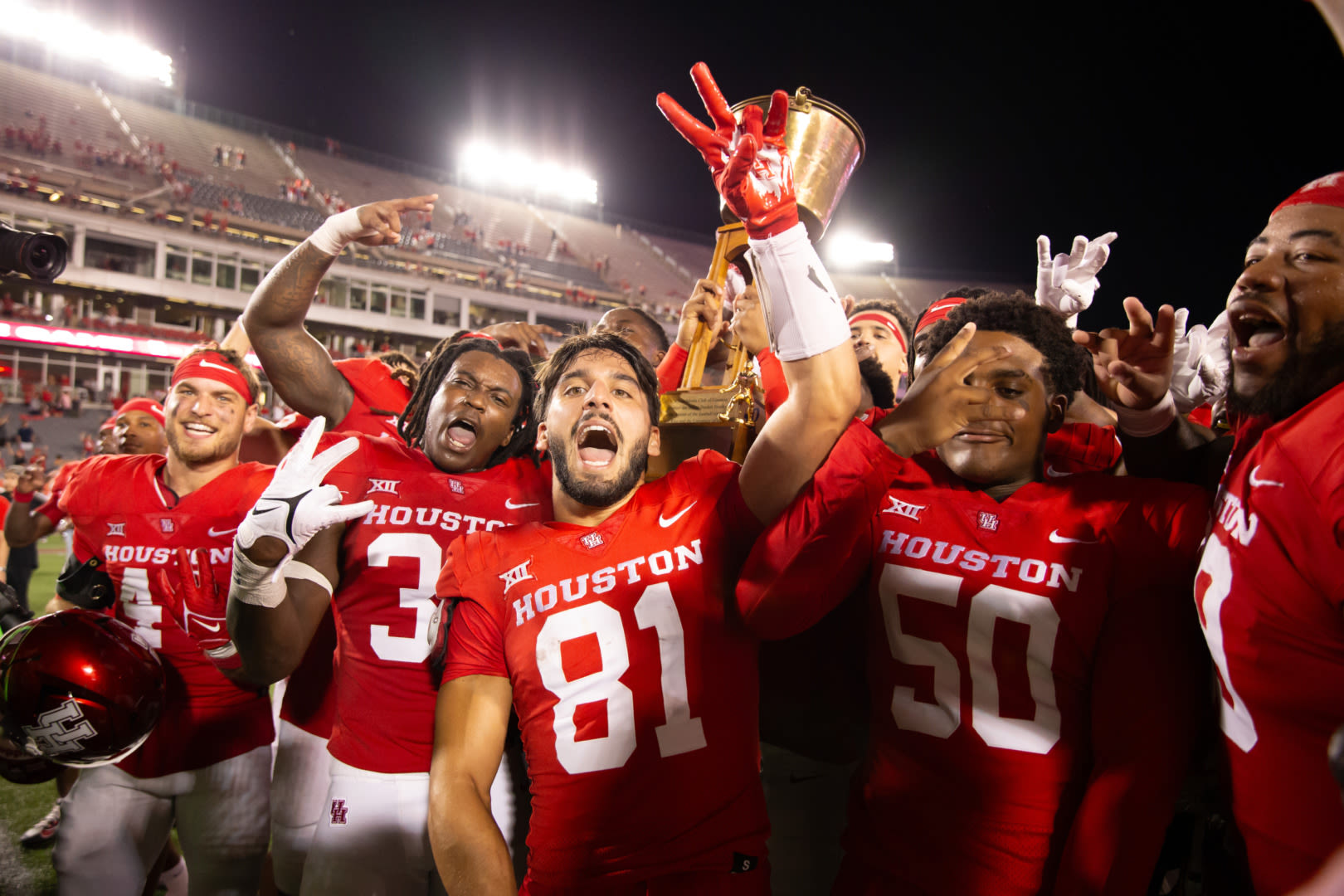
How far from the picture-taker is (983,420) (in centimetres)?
195

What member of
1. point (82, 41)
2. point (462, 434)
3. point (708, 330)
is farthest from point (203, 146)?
point (462, 434)

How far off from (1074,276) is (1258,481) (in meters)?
1.79

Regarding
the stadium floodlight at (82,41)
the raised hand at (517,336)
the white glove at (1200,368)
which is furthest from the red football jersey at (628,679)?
the stadium floodlight at (82,41)

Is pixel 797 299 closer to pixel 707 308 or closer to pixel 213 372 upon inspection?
pixel 707 308

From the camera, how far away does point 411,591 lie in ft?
8.17

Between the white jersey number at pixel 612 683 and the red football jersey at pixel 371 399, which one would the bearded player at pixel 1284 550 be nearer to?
the white jersey number at pixel 612 683

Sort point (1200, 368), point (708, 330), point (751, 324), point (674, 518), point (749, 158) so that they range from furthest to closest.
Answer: point (708, 330) → point (751, 324) → point (1200, 368) → point (674, 518) → point (749, 158)

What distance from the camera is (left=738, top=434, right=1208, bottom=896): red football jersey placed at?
1.63 metres

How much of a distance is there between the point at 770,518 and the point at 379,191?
130 ft

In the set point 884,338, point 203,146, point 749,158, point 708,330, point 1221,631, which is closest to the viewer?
point 1221,631

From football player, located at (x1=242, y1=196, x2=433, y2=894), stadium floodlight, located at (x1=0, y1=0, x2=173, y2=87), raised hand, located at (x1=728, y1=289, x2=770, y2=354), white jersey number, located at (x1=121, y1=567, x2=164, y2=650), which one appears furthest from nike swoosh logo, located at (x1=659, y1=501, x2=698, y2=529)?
stadium floodlight, located at (x1=0, y1=0, x2=173, y2=87)

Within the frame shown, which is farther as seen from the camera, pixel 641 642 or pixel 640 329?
pixel 640 329

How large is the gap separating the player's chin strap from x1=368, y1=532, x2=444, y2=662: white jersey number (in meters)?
1.47

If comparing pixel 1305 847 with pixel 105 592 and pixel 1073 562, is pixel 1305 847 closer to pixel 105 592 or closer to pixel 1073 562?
pixel 1073 562
